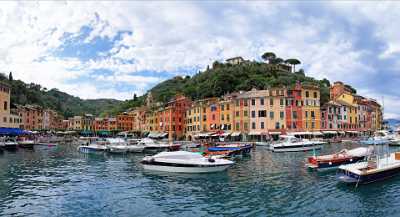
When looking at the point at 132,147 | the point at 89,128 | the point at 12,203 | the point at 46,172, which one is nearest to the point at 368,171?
the point at 12,203

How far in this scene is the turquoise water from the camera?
17328 mm

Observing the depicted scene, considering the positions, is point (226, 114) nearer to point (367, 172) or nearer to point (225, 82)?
point (225, 82)

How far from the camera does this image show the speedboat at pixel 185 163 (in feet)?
95.8

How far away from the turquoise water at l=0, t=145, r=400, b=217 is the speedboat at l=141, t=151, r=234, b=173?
95 centimetres

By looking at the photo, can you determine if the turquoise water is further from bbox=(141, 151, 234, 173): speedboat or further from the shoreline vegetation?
the shoreline vegetation

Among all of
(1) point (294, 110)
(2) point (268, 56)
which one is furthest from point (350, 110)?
(2) point (268, 56)

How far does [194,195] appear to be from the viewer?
21.1m

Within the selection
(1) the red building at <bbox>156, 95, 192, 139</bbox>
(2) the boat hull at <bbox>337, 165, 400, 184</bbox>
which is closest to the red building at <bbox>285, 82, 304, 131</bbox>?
(1) the red building at <bbox>156, 95, 192, 139</bbox>

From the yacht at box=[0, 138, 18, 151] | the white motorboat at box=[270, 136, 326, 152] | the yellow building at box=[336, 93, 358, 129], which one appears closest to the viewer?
the white motorboat at box=[270, 136, 326, 152]

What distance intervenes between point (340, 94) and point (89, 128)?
105284 mm

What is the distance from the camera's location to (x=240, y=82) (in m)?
102

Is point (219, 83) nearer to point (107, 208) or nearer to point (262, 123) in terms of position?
point (262, 123)

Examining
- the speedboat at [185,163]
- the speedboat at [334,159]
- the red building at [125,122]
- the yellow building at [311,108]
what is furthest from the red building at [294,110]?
the red building at [125,122]

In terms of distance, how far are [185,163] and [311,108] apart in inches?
2007
